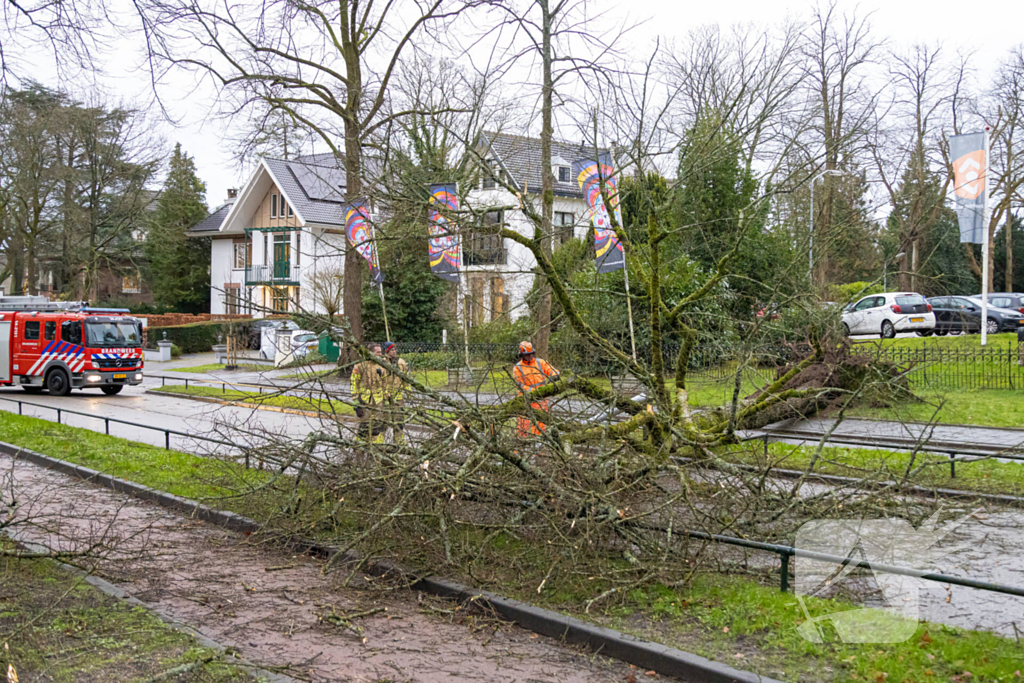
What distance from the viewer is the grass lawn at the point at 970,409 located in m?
14.0

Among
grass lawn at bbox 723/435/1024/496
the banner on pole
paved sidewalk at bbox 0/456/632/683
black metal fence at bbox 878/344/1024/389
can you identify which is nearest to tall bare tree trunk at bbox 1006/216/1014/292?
the banner on pole

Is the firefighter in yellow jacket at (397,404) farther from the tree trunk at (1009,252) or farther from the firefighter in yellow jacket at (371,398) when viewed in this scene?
the tree trunk at (1009,252)

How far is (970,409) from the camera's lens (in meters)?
15.1

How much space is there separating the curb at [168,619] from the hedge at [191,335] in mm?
39791

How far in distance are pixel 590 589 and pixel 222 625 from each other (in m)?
2.58

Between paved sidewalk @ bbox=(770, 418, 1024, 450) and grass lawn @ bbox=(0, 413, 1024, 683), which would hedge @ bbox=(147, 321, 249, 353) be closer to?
paved sidewalk @ bbox=(770, 418, 1024, 450)

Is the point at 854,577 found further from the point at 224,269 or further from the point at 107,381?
the point at 224,269

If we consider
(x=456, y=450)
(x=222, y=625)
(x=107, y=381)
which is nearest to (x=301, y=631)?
(x=222, y=625)

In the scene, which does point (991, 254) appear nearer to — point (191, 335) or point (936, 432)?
point (936, 432)

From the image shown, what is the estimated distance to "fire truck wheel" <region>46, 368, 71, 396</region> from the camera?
2512cm

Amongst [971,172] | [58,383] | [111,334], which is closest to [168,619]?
[111,334]

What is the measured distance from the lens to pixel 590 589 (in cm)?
582

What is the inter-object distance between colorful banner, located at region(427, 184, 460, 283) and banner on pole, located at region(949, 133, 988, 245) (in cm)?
1404

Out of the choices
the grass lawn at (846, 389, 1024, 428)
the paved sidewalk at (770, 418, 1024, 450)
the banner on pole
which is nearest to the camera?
the paved sidewalk at (770, 418, 1024, 450)
